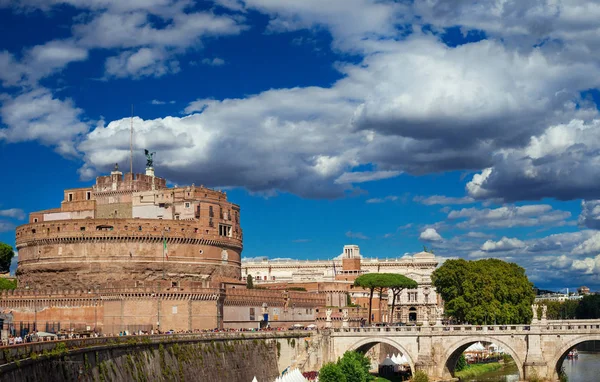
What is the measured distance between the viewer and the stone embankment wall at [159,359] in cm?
4000

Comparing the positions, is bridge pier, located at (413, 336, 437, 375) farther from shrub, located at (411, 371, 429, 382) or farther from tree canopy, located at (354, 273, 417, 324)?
tree canopy, located at (354, 273, 417, 324)

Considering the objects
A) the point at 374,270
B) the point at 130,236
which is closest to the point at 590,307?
the point at 374,270

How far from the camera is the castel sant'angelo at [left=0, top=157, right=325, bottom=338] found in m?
84.2

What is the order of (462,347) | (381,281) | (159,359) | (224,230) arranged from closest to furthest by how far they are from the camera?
1. (159,359)
2. (462,347)
3. (224,230)
4. (381,281)

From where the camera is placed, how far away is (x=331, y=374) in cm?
7469

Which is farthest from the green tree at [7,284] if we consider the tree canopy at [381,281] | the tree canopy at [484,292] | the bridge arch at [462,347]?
the bridge arch at [462,347]

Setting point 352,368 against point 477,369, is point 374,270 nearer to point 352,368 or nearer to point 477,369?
point 477,369

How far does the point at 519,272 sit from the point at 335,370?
4037 cm

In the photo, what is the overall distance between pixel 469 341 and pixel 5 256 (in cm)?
6601

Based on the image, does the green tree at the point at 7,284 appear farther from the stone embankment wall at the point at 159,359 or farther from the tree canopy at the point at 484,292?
the tree canopy at the point at 484,292

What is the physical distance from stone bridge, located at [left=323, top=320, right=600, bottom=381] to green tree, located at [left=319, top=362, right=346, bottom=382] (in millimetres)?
7975

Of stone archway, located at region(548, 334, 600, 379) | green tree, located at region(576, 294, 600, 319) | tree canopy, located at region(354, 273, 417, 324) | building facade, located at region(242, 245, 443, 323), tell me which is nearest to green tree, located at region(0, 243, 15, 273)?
tree canopy, located at region(354, 273, 417, 324)

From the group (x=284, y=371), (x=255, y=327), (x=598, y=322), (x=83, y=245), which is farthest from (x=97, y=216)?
(x=598, y=322)

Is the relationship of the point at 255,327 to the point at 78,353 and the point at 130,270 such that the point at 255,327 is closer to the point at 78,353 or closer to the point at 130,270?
the point at 130,270
